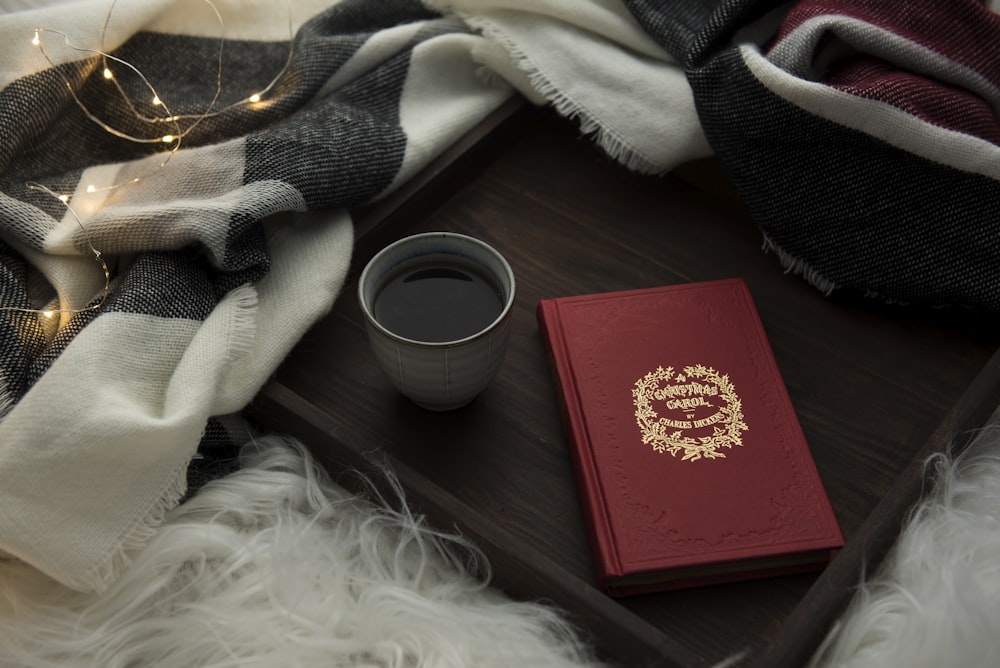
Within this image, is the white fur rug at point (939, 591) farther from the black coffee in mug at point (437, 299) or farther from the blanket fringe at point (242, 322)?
the blanket fringe at point (242, 322)

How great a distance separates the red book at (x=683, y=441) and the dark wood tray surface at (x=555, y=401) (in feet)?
0.06

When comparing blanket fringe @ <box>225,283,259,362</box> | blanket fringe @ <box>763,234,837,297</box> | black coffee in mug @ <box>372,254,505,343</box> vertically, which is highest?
black coffee in mug @ <box>372,254,505,343</box>

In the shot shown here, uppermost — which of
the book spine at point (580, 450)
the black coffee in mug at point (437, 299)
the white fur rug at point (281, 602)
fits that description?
the black coffee in mug at point (437, 299)

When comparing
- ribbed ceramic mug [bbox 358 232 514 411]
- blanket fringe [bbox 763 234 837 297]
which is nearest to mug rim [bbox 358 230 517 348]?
ribbed ceramic mug [bbox 358 232 514 411]

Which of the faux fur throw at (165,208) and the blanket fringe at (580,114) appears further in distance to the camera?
the blanket fringe at (580,114)

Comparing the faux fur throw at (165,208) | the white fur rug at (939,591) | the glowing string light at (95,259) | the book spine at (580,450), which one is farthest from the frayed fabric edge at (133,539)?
the white fur rug at (939,591)

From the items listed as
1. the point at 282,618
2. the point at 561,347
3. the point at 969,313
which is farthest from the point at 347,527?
the point at 969,313

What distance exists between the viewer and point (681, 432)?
1.87ft

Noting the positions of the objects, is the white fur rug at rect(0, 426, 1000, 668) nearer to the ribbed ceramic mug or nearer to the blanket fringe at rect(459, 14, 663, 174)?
the ribbed ceramic mug

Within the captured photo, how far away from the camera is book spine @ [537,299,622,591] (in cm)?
52

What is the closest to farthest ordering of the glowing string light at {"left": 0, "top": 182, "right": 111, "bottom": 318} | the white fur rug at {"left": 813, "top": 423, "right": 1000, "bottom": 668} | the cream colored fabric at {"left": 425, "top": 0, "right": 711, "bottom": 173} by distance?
the white fur rug at {"left": 813, "top": 423, "right": 1000, "bottom": 668} < the glowing string light at {"left": 0, "top": 182, "right": 111, "bottom": 318} < the cream colored fabric at {"left": 425, "top": 0, "right": 711, "bottom": 173}

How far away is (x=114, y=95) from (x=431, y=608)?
1.38ft

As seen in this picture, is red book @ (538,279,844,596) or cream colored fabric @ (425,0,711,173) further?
cream colored fabric @ (425,0,711,173)

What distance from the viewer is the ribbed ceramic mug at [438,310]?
1.76ft
